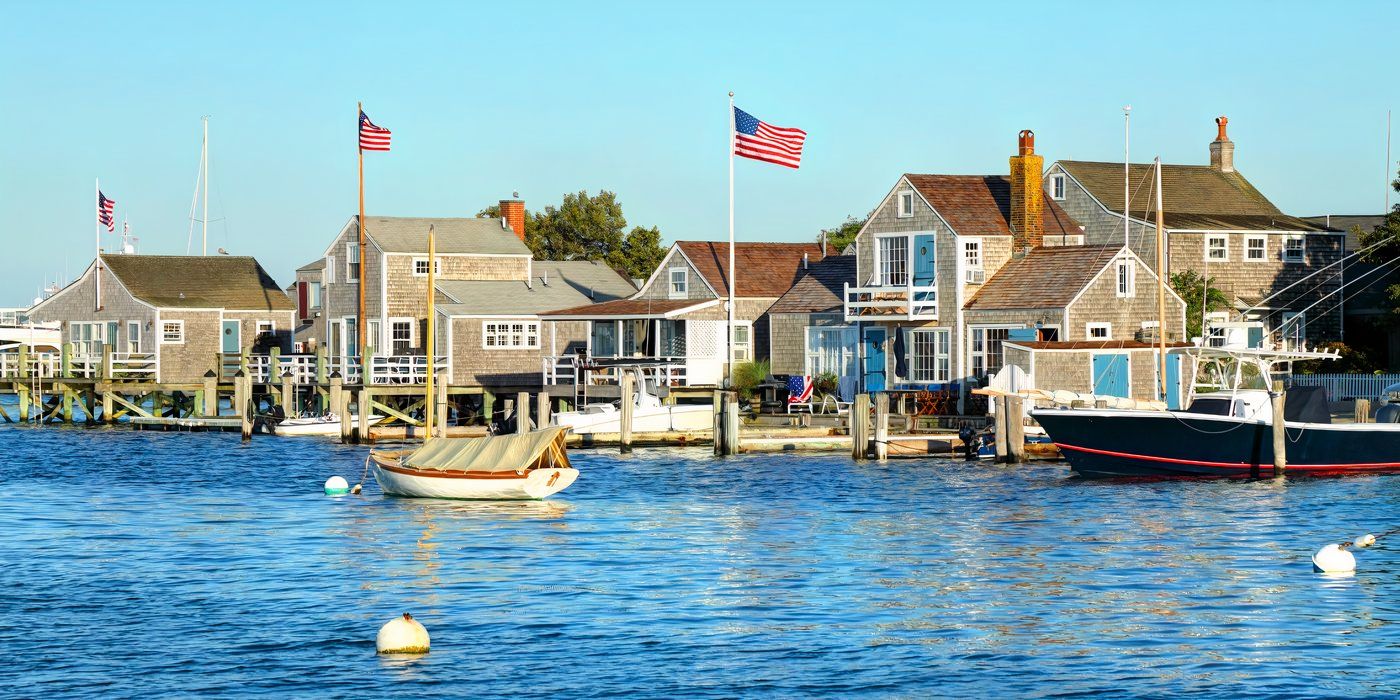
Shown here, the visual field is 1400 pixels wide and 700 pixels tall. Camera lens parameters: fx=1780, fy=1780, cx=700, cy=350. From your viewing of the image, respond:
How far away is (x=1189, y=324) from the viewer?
215 ft

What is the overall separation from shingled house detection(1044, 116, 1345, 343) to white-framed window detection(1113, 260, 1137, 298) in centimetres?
872

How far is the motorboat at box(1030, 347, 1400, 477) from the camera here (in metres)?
44.2

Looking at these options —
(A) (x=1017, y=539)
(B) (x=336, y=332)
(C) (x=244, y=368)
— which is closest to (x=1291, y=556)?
(A) (x=1017, y=539)

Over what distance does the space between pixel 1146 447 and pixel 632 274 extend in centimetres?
7118

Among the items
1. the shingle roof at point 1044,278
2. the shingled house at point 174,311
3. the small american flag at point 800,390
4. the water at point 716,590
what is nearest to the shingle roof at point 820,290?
the small american flag at point 800,390

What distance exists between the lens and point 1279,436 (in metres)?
43.5

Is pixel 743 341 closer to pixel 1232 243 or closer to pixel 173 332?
pixel 1232 243

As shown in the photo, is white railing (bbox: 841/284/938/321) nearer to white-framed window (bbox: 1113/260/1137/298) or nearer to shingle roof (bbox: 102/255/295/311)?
white-framed window (bbox: 1113/260/1137/298)

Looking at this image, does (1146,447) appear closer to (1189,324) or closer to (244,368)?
(1189,324)

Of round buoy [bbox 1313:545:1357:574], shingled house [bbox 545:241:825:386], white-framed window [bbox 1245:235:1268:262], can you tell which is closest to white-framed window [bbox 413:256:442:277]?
shingled house [bbox 545:241:825:386]

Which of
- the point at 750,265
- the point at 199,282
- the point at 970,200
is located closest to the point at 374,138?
the point at 750,265

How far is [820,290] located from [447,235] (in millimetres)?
17933

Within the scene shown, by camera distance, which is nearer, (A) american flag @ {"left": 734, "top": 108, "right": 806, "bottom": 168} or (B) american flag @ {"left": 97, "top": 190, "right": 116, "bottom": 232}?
(A) american flag @ {"left": 734, "top": 108, "right": 806, "bottom": 168}

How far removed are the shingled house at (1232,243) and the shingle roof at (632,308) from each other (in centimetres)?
1572
